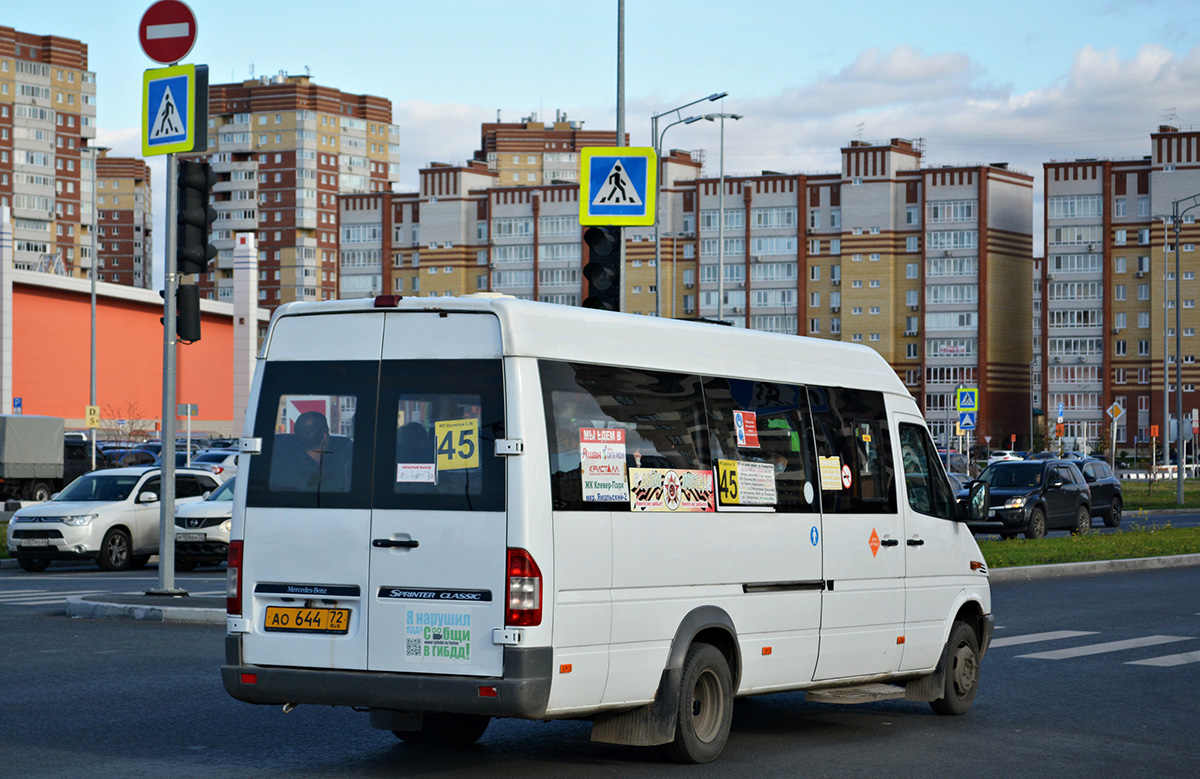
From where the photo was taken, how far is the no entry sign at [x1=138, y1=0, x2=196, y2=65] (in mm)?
16594

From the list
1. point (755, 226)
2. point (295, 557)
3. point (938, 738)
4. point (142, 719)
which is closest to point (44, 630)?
point (142, 719)

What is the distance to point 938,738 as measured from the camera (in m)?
9.59

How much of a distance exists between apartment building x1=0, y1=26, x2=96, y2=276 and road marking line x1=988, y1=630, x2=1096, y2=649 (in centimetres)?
14098

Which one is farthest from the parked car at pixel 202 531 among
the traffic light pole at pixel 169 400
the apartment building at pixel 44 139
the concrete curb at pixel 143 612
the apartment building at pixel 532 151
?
the apartment building at pixel 532 151

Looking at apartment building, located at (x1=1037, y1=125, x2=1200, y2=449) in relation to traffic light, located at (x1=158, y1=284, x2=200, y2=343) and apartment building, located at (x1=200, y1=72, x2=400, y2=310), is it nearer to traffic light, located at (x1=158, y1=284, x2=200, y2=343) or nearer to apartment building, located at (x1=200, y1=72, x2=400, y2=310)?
apartment building, located at (x1=200, y1=72, x2=400, y2=310)

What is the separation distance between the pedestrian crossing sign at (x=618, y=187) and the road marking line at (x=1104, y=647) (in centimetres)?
547

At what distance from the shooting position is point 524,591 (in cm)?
729

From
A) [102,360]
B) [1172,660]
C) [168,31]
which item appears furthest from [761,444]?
[102,360]

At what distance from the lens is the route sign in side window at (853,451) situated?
957 cm

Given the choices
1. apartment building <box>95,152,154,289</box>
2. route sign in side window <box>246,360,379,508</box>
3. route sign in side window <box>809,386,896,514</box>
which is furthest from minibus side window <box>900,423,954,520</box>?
apartment building <box>95,152,154,289</box>

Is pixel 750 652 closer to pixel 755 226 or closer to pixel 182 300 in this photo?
pixel 182 300

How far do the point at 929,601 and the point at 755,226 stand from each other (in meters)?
114

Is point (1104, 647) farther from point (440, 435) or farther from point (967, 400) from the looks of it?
point (967, 400)

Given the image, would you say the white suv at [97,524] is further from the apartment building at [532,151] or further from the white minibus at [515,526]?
the apartment building at [532,151]
